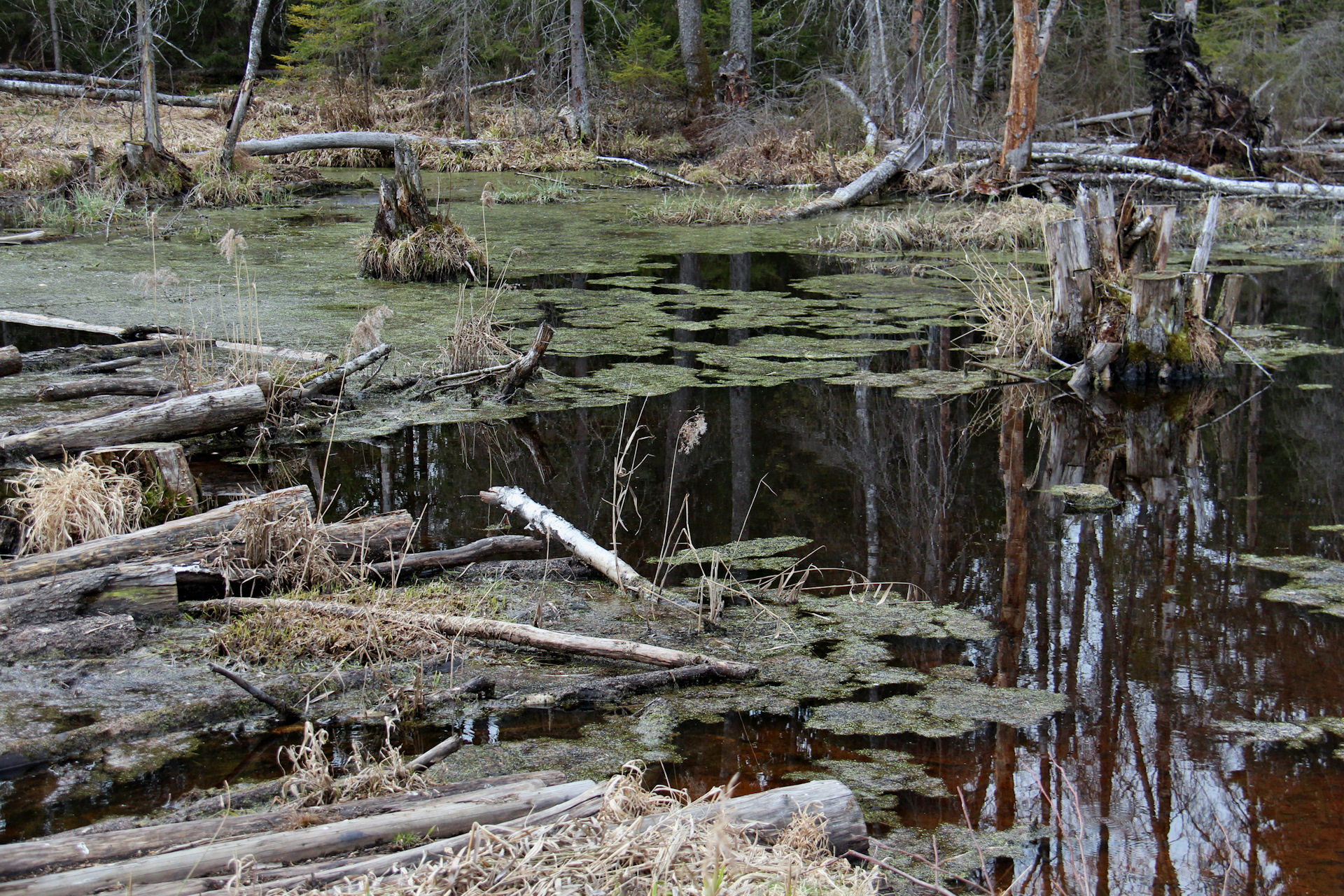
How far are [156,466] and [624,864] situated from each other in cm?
330

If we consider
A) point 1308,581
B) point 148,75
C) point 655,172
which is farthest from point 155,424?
point 655,172

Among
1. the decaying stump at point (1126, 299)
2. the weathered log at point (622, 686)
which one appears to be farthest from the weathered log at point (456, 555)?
the decaying stump at point (1126, 299)

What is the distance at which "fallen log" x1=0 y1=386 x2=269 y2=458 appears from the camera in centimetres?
479

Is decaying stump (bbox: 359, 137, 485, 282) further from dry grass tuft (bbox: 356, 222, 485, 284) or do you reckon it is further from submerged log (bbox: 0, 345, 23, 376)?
submerged log (bbox: 0, 345, 23, 376)

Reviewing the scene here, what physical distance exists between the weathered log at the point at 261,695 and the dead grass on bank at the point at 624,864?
122 centimetres

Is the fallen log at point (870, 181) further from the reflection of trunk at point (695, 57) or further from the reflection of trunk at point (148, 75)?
the reflection of trunk at point (148, 75)

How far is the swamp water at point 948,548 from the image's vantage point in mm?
2928

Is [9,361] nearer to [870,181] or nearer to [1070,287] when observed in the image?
[1070,287]

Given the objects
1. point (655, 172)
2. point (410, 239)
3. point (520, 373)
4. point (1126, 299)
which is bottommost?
point (520, 373)

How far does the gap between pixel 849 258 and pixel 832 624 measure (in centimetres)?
861

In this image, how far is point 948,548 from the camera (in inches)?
191

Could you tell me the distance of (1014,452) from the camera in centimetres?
617

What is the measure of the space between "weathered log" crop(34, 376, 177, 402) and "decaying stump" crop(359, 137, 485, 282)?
408 centimetres

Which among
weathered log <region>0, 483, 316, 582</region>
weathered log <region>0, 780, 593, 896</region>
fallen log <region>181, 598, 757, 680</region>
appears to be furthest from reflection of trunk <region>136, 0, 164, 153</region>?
weathered log <region>0, 780, 593, 896</region>
